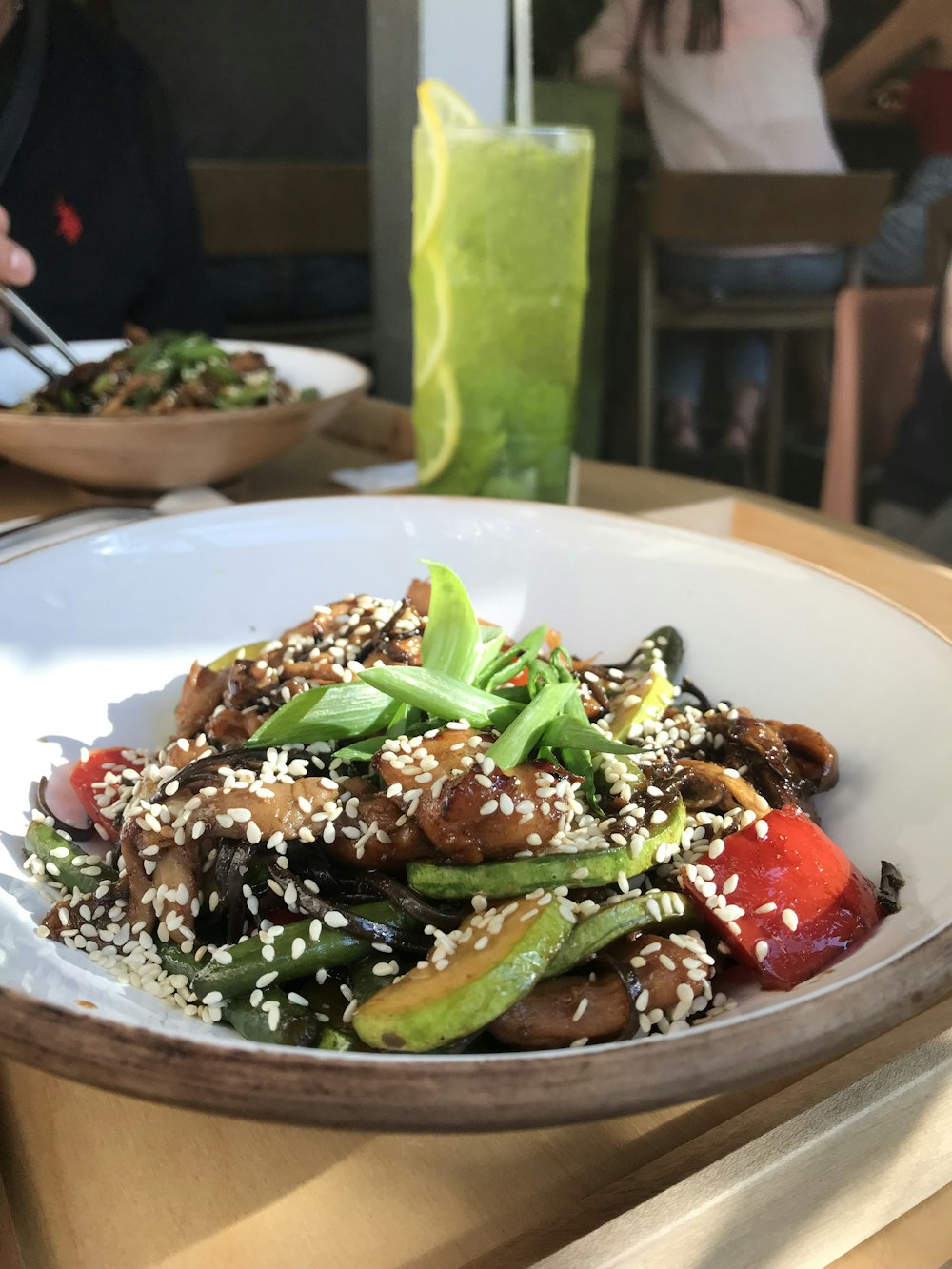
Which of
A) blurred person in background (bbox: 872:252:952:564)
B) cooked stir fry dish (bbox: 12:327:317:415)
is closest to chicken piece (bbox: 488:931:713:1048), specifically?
cooked stir fry dish (bbox: 12:327:317:415)

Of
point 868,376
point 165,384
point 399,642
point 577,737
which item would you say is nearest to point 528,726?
point 577,737

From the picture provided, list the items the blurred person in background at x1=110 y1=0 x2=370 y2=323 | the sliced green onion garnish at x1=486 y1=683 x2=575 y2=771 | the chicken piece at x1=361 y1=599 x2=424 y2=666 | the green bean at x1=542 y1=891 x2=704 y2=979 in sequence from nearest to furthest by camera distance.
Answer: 1. the green bean at x1=542 y1=891 x2=704 y2=979
2. the sliced green onion garnish at x1=486 y1=683 x2=575 y2=771
3. the chicken piece at x1=361 y1=599 x2=424 y2=666
4. the blurred person in background at x1=110 y1=0 x2=370 y2=323

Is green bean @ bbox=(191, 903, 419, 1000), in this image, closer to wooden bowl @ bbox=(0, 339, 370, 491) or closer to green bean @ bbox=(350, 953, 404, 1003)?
green bean @ bbox=(350, 953, 404, 1003)

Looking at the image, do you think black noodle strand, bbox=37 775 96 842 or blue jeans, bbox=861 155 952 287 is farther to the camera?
blue jeans, bbox=861 155 952 287

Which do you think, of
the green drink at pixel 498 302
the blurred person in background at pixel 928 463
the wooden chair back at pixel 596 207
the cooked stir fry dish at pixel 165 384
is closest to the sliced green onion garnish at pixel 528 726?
the green drink at pixel 498 302

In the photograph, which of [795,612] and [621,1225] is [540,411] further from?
[621,1225]

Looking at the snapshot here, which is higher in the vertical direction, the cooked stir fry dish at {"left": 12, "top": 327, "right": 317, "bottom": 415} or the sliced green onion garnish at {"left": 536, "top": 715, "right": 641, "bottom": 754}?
the cooked stir fry dish at {"left": 12, "top": 327, "right": 317, "bottom": 415}

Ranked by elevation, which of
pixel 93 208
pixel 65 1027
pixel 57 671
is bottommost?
pixel 57 671

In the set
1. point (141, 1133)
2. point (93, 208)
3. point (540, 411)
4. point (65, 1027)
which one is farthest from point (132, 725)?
point (93, 208)
